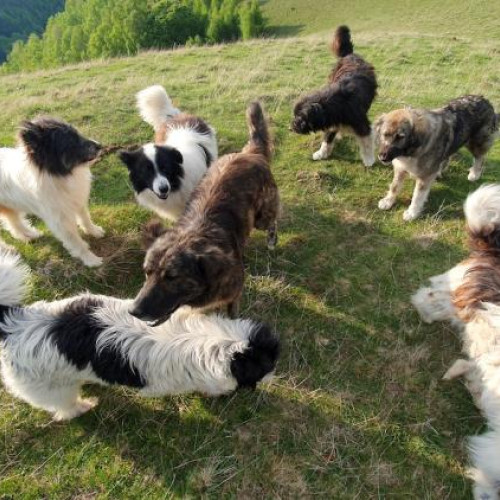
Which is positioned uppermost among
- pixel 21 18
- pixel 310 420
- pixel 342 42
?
pixel 21 18

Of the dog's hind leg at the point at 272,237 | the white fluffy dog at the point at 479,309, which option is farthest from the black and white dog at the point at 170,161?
the white fluffy dog at the point at 479,309

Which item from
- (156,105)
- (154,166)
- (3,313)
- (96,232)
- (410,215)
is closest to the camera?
Answer: (3,313)

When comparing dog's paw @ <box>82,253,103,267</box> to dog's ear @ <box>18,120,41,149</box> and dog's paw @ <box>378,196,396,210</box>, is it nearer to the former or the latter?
dog's ear @ <box>18,120,41,149</box>

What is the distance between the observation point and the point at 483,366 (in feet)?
11.0

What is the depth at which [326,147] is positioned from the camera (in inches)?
250

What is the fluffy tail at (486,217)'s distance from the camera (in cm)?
365

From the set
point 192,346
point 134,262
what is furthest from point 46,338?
Result: point 134,262

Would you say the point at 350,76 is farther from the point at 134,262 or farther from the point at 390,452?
the point at 390,452

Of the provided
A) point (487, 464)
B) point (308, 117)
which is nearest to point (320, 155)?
point (308, 117)

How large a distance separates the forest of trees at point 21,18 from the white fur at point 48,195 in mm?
87585

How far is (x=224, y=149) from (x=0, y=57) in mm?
88149

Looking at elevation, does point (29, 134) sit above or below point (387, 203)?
above

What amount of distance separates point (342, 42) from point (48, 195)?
17.7ft

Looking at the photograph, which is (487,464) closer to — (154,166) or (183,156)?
(154,166)
